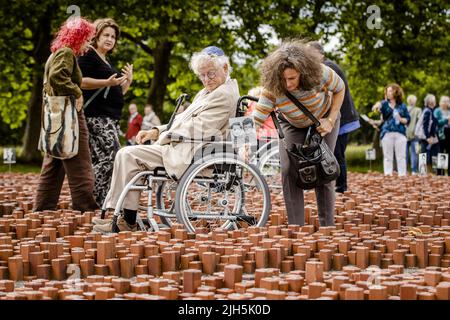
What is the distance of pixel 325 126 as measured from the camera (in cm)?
752

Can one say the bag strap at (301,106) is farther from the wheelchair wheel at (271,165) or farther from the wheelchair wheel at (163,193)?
the wheelchair wheel at (271,165)

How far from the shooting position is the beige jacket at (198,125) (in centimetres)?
766

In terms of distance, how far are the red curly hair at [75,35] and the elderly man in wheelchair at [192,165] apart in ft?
6.07

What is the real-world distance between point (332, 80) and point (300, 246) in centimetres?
171

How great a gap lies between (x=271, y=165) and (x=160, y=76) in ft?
51.1

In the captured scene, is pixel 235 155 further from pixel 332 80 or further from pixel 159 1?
pixel 159 1

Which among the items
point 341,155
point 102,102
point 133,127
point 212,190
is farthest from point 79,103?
point 133,127

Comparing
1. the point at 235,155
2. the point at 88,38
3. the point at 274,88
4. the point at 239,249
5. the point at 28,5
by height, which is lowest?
the point at 239,249

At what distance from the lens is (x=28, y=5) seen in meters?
24.4

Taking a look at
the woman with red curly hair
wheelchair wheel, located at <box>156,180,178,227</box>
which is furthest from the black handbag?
the woman with red curly hair

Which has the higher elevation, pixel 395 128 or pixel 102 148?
pixel 395 128

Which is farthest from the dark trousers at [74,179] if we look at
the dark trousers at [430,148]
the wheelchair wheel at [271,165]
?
the dark trousers at [430,148]

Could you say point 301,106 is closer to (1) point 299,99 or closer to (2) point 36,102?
(1) point 299,99

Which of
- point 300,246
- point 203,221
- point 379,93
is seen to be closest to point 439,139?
point 379,93
